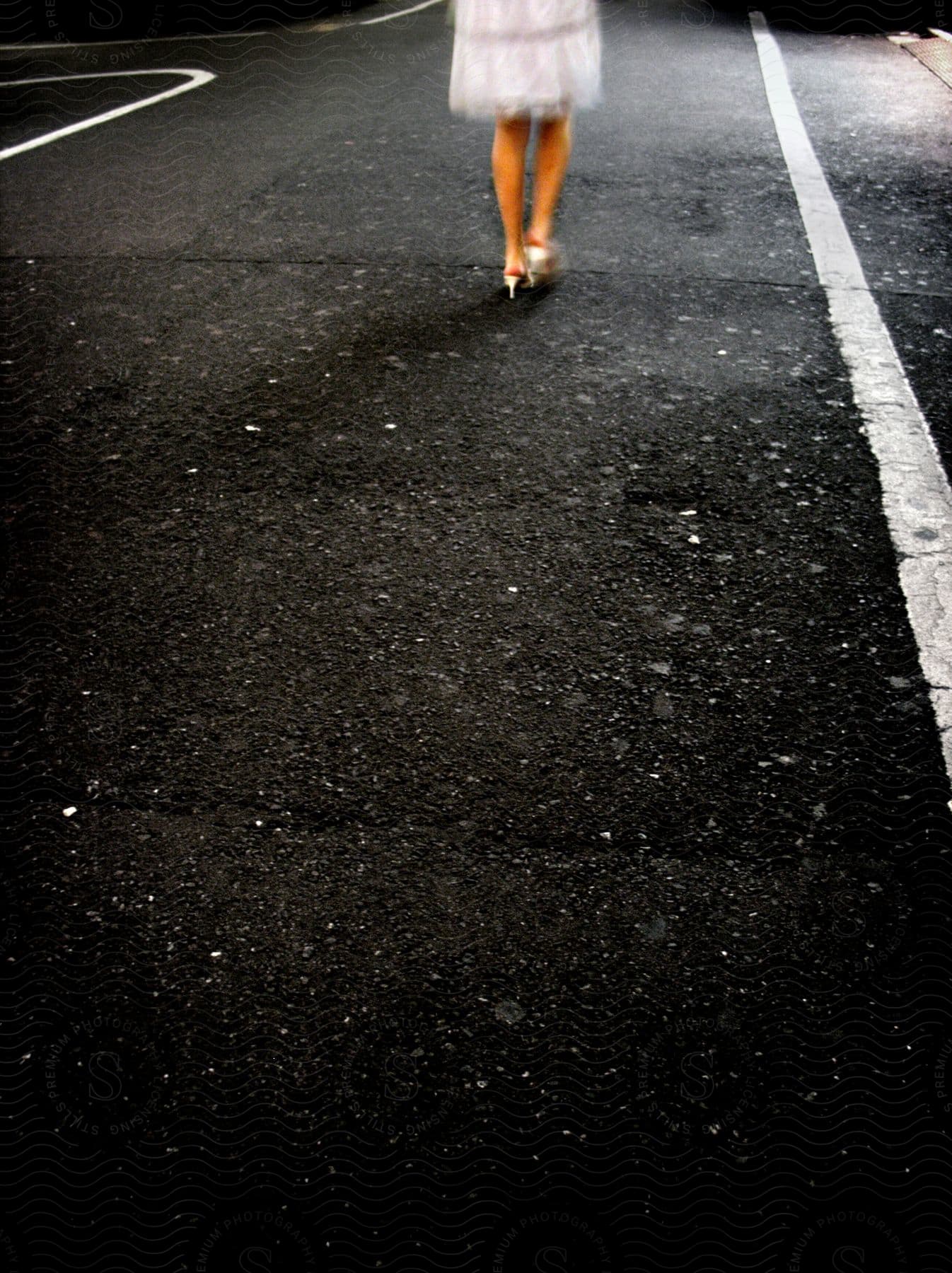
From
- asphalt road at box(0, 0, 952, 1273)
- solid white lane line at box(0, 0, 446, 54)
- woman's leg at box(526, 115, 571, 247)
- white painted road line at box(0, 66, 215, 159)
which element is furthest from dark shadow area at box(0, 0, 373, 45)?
woman's leg at box(526, 115, 571, 247)

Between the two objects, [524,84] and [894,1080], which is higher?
[524,84]

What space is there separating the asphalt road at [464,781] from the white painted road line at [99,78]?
2661 millimetres

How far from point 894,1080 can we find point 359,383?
299 cm

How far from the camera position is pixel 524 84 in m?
4.37

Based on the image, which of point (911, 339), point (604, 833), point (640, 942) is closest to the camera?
point (640, 942)

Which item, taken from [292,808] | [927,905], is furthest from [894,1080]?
[292,808]

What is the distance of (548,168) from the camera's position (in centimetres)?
482

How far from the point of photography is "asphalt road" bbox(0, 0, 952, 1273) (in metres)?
1.68

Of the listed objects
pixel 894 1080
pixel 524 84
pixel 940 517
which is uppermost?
pixel 524 84

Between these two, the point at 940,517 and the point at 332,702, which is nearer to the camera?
the point at 332,702

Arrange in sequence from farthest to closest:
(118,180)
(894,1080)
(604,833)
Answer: (118,180) → (604,833) → (894,1080)

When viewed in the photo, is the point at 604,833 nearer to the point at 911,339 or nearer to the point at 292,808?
the point at 292,808

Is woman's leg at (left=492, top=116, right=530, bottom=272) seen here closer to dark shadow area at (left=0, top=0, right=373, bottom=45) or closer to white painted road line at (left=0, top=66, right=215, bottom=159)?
white painted road line at (left=0, top=66, right=215, bottom=159)

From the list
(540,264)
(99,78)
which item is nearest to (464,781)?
(540,264)
